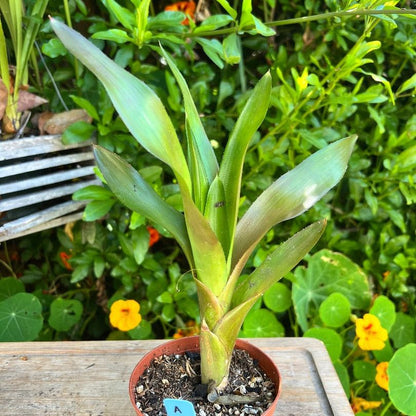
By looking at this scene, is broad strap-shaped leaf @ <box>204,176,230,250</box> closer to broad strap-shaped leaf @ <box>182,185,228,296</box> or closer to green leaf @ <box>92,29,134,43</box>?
broad strap-shaped leaf @ <box>182,185,228,296</box>

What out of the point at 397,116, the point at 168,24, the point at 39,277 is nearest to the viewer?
the point at 168,24

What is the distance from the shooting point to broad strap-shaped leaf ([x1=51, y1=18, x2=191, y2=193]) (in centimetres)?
53

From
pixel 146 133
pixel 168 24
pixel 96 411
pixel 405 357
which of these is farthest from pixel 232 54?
pixel 405 357

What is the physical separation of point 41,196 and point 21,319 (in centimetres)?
45

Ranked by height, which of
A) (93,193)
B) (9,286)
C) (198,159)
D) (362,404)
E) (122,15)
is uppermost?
(122,15)

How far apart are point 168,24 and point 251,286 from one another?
533 millimetres

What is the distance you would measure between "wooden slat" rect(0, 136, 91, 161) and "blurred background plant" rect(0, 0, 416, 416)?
25 millimetres

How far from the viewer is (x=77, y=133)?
0.91m

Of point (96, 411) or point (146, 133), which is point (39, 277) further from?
point (146, 133)

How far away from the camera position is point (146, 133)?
0.56 metres

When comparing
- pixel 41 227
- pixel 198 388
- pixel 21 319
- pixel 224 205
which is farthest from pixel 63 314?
pixel 224 205

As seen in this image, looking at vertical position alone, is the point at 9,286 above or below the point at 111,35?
below

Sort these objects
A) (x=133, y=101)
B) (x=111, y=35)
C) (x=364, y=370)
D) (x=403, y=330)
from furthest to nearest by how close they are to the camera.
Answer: (x=403, y=330)
(x=364, y=370)
(x=111, y=35)
(x=133, y=101)

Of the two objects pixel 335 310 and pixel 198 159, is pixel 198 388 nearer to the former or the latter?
pixel 198 159
